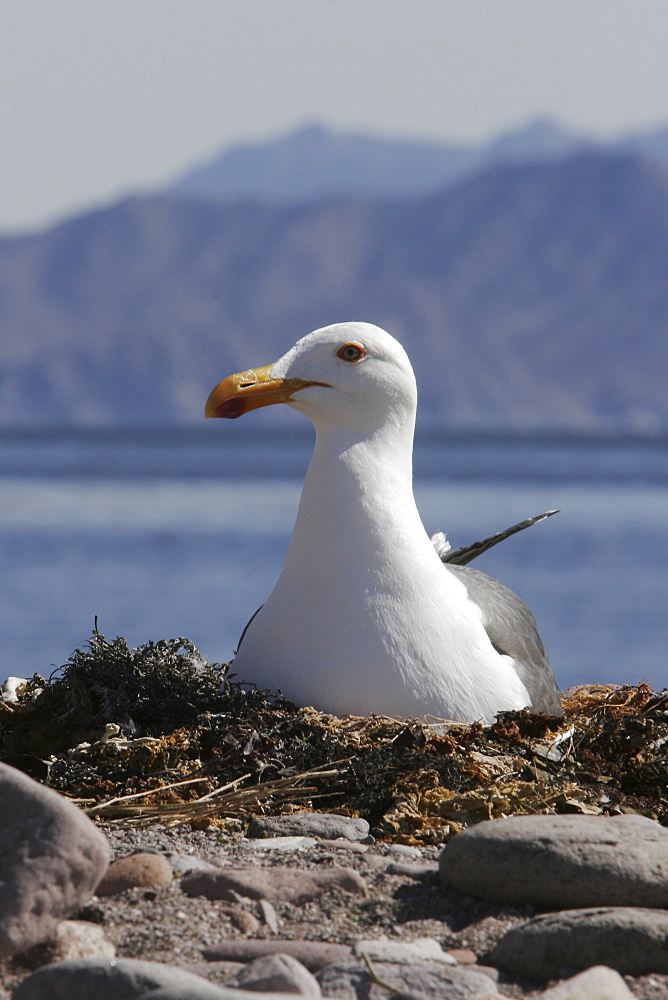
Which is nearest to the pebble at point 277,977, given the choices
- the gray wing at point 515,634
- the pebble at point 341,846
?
the pebble at point 341,846

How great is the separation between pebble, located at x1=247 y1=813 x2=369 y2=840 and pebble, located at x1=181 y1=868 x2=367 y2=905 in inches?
23.9

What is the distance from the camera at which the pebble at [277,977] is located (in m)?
3.52

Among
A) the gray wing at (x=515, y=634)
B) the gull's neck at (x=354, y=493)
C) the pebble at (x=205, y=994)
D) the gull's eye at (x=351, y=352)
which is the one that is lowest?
the pebble at (x=205, y=994)

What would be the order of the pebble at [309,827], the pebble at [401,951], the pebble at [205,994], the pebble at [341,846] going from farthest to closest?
the pebble at [309,827] → the pebble at [341,846] → the pebble at [401,951] → the pebble at [205,994]

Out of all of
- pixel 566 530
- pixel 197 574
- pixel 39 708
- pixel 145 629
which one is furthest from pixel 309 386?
pixel 566 530

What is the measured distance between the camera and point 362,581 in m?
6.38

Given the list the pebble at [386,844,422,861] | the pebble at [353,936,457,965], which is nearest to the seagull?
the pebble at [386,844,422,861]

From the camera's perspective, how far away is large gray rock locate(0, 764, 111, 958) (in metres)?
3.84

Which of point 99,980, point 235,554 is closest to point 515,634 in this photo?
point 99,980

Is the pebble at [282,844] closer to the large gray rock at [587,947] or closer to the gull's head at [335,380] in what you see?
the large gray rock at [587,947]

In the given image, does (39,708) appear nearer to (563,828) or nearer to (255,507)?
(563,828)

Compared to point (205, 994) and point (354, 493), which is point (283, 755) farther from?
point (205, 994)

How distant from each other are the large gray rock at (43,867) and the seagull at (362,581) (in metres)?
2.33

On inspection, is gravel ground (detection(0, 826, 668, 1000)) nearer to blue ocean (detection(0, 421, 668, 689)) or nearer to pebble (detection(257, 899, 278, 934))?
pebble (detection(257, 899, 278, 934))
